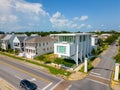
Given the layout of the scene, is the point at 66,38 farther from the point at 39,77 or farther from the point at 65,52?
the point at 39,77

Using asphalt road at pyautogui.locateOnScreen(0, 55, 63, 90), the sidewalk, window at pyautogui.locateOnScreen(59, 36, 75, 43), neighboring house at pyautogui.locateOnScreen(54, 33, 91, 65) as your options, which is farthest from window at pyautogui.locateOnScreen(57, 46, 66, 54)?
the sidewalk

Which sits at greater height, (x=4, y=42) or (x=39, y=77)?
(x=4, y=42)

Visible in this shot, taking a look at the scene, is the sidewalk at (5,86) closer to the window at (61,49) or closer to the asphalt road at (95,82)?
the asphalt road at (95,82)

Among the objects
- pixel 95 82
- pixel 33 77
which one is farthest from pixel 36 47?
pixel 95 82

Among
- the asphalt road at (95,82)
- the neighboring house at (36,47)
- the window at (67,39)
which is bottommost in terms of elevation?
the asphalt road at (95,82)

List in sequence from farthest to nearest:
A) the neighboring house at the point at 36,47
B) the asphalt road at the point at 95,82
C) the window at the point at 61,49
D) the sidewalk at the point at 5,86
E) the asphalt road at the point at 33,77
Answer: the neighboring house at the point at 36,47, the window at the point at 61,49, the asphalt road at the point at 33,77, the asphalt road at the point at 95,82, the sidewalk at the point at 5,86

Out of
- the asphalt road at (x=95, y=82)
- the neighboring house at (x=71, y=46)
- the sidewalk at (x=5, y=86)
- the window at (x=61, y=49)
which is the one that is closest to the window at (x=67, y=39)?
the neighboring house at (x=71, y=46)

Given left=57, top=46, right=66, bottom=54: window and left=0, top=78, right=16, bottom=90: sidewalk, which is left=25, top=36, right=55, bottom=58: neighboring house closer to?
left=57, top=46, right=66, bottom=54: window

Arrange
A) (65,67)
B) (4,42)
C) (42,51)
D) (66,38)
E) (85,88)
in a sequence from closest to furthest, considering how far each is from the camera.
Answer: (85,88) < (65,67) < (66,38) < (42,51) < (4,42)

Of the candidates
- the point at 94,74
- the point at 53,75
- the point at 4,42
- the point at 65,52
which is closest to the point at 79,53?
the point at 65,52

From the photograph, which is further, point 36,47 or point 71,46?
point 36,47

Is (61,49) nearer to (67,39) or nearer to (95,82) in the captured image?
(67,39)
